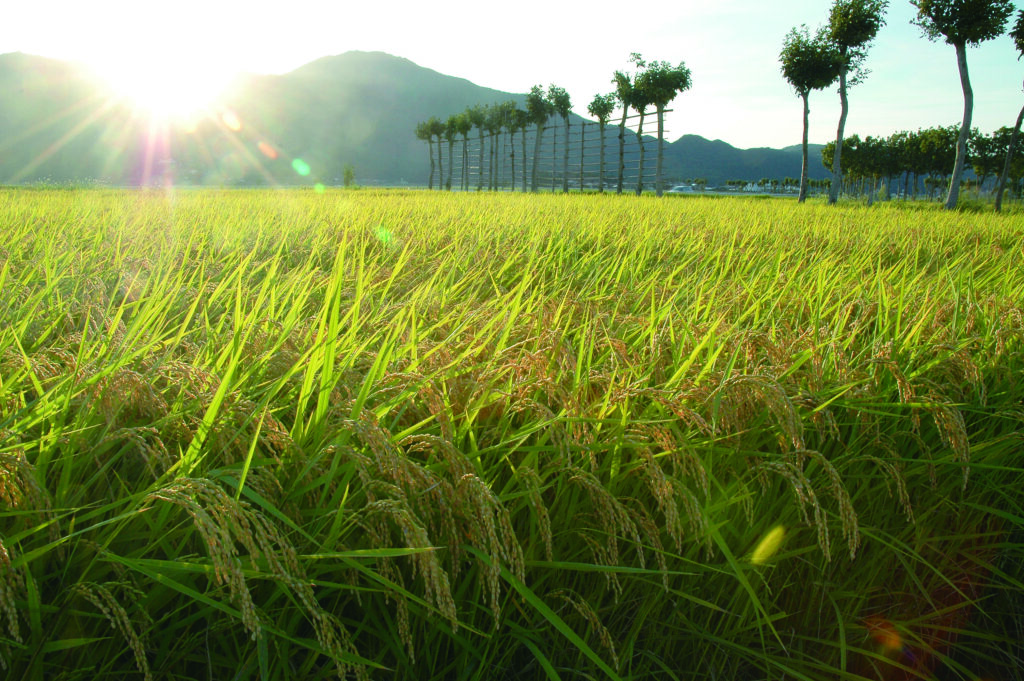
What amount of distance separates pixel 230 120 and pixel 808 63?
542ft

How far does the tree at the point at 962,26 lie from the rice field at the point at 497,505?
66.8 feet

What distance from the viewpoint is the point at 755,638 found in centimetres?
137

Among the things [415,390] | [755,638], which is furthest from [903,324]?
[415,390]

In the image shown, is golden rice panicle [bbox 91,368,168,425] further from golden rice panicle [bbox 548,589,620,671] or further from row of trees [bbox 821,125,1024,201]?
row of trees [bbox 821,125,1024,201]

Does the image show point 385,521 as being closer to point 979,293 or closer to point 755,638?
point 755,638

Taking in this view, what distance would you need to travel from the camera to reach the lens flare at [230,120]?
505 feet

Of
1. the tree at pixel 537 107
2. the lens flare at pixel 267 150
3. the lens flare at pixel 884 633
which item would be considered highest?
the lens flare at pixel 267 150

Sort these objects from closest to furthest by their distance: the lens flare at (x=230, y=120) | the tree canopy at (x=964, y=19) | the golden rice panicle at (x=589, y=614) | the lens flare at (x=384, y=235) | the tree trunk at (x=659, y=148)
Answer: the golden rice panicle at (x=589, y=614) < the lens flare at (x=384, y=235) < the tree canopy at (x=964, y=19) < the tree trunk at (x=659, y=148) < the lens flare at (x=230, y=120)

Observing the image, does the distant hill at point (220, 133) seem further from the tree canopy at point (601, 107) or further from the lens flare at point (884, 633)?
the lens flare at point (884, 633)

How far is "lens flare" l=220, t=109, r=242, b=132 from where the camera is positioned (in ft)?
505

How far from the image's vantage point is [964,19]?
59.6 feet

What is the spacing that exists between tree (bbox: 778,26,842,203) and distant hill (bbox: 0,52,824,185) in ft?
258

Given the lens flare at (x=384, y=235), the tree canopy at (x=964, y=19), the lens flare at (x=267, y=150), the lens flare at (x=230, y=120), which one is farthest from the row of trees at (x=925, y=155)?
the lens flare at (x=230, y=120)

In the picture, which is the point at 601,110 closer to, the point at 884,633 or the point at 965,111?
the point at 965,111
